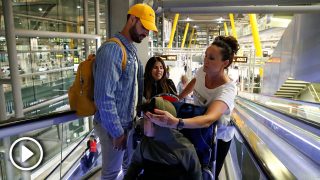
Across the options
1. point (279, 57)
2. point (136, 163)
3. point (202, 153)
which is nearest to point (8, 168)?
point (136, 163)

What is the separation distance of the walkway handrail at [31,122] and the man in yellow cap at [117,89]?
291mm

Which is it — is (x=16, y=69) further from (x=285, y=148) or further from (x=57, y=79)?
(x=57, y=79)

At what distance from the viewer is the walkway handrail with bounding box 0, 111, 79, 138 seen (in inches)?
64.5

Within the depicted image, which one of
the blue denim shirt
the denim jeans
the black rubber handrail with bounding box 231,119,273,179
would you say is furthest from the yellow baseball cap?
the black rubber handrail with bounding box 231,119,273,179

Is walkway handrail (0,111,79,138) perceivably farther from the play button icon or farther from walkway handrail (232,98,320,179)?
walkway handrail (232,98,320,179)

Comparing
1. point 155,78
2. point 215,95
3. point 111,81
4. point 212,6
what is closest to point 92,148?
point 155,78

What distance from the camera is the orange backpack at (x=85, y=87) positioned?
197cm

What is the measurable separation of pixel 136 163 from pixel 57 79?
Answer: 907 cm

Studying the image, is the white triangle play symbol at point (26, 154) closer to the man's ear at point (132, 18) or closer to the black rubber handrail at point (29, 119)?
the black rubber handrail at point (29, 119)

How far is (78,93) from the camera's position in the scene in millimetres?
2041

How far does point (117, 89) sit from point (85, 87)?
0.83ft

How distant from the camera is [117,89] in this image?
1964mm

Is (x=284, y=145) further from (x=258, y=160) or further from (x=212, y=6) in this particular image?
(x=212, y=6)

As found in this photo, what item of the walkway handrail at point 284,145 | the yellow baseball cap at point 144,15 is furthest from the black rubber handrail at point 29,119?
the walkway handrail at point 284,145
